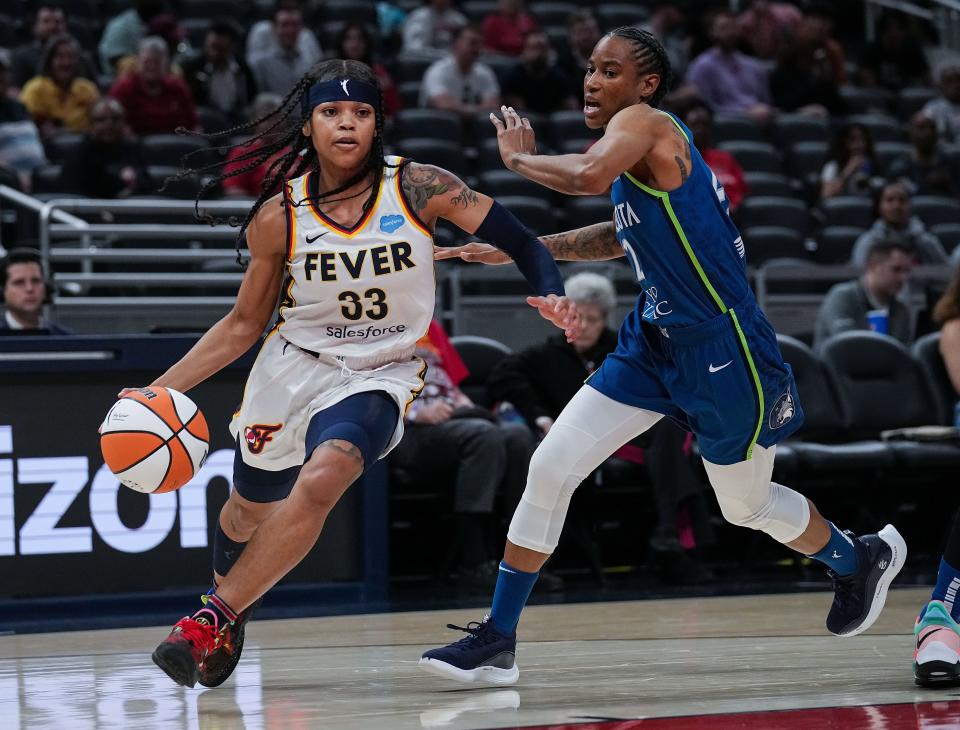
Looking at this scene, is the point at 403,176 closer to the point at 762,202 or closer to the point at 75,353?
the point at 75,353

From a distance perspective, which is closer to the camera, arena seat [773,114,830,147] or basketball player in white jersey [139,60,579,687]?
basketball player in white jersey [139,60,579,687]

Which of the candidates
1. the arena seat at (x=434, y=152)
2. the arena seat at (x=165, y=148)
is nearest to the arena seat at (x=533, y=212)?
the arena seat at (x=434, y=152)

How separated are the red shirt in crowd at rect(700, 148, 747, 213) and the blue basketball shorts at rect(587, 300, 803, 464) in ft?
22.6

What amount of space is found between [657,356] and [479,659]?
1.02 m

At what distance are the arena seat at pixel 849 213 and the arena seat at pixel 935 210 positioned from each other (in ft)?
1.43

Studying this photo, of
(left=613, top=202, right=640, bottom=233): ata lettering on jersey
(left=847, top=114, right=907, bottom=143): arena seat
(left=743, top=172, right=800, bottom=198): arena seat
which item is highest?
(left=847, top=114, right=907, bottom=143): arena seat

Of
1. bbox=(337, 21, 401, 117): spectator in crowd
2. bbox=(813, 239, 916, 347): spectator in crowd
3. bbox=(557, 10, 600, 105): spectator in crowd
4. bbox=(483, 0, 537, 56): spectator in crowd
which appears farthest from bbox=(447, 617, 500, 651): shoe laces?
bbox=(483, 0, 537, 56): spectator in crowd

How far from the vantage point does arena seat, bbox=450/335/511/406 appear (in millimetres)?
7895

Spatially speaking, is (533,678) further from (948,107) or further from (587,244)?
(948,107)

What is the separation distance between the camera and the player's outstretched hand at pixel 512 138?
4.09 m

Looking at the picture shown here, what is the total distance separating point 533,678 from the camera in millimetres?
4465

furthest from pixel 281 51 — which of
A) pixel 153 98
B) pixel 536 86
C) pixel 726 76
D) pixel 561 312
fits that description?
pixel 561 312

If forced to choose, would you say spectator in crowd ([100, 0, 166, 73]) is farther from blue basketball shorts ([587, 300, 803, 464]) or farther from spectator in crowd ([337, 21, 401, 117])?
blue basketball shorts ([587, 300, 803, 464])

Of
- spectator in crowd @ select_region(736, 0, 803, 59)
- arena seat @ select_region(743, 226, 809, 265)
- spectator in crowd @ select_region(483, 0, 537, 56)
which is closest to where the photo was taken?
arena seat @ select_region(743, 226, 809, 265)
